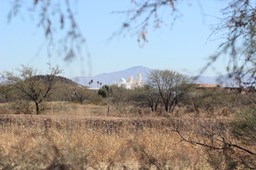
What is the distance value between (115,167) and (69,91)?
119 feet

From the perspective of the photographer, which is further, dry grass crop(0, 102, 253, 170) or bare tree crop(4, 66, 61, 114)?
bare tree crop(4, 66, 61, 114)

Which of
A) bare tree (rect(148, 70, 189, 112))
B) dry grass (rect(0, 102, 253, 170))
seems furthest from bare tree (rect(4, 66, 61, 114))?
dry grass (rect(0, 102, 253, 170))

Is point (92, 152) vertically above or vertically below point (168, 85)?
below

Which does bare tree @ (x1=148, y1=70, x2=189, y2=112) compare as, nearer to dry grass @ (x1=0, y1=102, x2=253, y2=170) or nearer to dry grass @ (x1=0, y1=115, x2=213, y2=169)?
dry grass @ (x1=0, y1=102, x2=253, y2=170)

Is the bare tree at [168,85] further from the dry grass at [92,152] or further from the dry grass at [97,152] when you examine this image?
the dry grass at [92,152]

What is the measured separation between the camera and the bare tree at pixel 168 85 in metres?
37.6

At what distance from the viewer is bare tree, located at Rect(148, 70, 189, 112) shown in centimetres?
3759

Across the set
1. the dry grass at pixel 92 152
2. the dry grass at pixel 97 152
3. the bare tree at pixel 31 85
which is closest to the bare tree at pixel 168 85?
the bare tree at pixel 31 85

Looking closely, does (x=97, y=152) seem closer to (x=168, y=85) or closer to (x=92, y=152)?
(x=92, y=152)

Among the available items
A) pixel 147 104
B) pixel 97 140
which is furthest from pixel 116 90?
pixel 97 140

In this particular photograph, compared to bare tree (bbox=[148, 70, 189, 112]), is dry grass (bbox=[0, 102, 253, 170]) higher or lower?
lower

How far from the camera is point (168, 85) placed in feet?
131

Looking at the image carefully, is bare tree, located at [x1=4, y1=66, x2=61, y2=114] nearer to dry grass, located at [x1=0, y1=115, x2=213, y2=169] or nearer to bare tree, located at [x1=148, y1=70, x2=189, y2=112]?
bare tree, located at [x1=148, y1=70, x2=189, y2=112]

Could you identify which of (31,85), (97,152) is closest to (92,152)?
(97,152)
